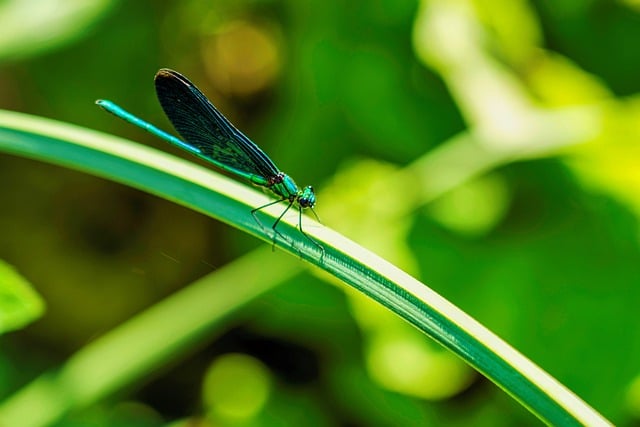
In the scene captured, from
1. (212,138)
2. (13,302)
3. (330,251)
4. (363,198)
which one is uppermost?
(363,198)

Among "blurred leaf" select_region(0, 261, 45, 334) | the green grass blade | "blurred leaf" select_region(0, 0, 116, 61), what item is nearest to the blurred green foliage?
"blurred leaf" select_region(0, 0, 116, 61)

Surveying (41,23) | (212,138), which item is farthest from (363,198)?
(41,23)

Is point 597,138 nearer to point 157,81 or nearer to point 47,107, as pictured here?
point 157,81

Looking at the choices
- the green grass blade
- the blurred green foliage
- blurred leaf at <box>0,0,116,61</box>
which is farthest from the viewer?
blurred leaf at <box>0,0,116,61</box>

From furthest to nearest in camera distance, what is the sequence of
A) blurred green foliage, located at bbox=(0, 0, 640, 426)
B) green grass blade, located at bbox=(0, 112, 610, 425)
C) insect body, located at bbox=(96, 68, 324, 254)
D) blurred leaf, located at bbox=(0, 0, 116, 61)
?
blurred leaf, located at bbox=(0, 0, 116, 61) → blurred green foliage, located at bbox=(0, 0, 640, 426) → insect body, located at bbox=(96, 68, 324, 254) → green grass blade, located at bbox=(0, 112, 610, 425)

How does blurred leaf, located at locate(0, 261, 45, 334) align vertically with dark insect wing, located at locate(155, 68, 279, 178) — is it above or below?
below

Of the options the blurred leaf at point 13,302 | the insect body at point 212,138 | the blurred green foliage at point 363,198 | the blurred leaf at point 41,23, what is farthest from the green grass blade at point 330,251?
the blurred leaf at point 41,23

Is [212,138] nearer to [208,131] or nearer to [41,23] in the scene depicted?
[208,131]

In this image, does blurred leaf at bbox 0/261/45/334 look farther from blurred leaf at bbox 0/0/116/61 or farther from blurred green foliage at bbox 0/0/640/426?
blurred leaf at bbox 0/0/116/61
